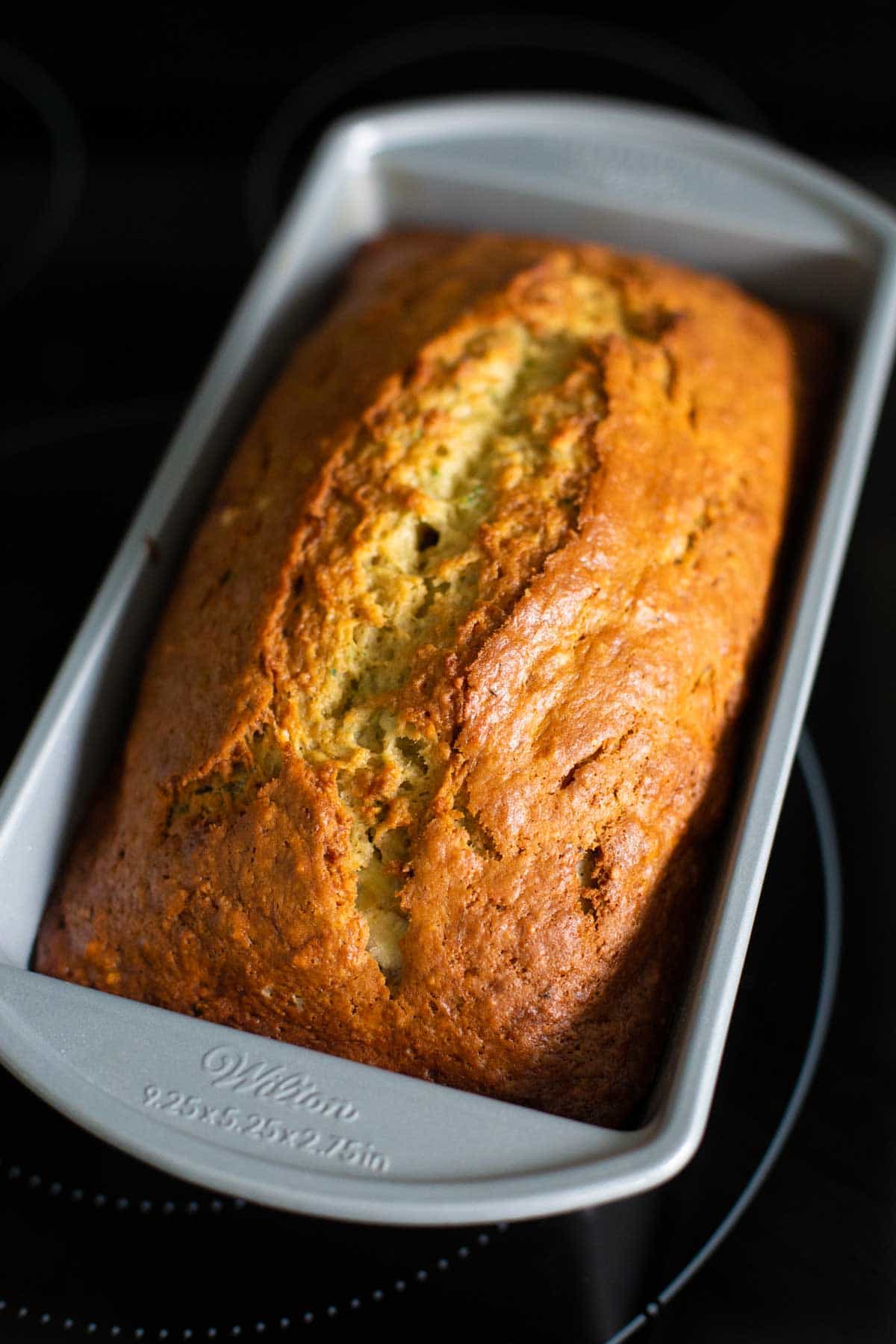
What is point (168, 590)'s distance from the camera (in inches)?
52.3

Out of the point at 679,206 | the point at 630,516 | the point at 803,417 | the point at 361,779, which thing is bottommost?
the point at 361,779

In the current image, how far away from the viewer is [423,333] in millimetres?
Answer: 1315

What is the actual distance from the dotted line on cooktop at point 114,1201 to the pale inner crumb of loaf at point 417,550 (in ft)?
0.85

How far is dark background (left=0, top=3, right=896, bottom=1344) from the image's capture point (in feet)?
3.51

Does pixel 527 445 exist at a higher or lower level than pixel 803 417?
lower

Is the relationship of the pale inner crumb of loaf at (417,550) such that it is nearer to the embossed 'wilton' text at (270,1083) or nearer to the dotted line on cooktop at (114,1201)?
the embossed 'wilton' text at (270,1083)

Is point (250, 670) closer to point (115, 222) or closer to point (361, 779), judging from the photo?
point (361, 779)

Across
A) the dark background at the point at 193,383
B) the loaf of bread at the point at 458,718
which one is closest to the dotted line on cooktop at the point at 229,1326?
the dark background at the point at 193,383

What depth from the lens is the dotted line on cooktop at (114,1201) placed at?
3.53 feet

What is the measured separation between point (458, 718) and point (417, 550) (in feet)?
0.65

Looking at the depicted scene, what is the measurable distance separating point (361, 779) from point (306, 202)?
0.82 metres

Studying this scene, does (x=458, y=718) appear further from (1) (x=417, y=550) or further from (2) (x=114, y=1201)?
(2) (x=114, y=1201)

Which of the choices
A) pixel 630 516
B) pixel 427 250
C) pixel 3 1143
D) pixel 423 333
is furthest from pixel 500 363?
pixel 3 1143

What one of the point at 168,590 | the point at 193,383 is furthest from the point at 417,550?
the point at 193,383
